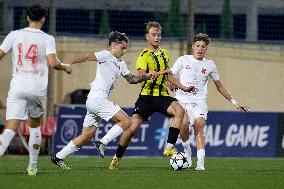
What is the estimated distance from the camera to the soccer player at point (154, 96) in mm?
16344

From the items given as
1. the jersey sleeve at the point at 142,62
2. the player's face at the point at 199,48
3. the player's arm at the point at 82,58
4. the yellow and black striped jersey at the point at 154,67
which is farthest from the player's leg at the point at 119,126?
the player's face at the point at 199,48

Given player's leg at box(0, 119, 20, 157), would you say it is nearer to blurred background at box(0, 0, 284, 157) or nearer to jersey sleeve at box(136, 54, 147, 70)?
jersey sleeve at box(136, 54, 147, 70)

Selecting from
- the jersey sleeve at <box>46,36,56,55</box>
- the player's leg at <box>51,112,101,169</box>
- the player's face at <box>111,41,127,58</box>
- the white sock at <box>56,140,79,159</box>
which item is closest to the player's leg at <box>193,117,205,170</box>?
the player's leg at <box>51,112,101,169</box>

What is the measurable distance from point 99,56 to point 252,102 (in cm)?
1326

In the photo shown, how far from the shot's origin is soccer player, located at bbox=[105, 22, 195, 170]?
16.3 meters

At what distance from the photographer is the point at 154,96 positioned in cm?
1664

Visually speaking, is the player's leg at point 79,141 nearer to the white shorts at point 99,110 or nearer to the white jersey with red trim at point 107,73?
the white shorts at point 99,110

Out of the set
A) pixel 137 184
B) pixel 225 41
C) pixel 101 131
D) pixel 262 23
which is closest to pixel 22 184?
pixel 137 184

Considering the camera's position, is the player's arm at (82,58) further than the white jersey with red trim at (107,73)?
No

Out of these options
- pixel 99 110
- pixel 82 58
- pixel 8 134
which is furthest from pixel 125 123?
pixel 8 134

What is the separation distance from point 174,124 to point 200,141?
502mm

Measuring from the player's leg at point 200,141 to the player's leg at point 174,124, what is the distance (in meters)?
0.38

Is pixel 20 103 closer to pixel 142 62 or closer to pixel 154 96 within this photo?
pixel 142 62

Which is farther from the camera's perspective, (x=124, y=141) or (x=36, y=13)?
(x=124, y=141)
